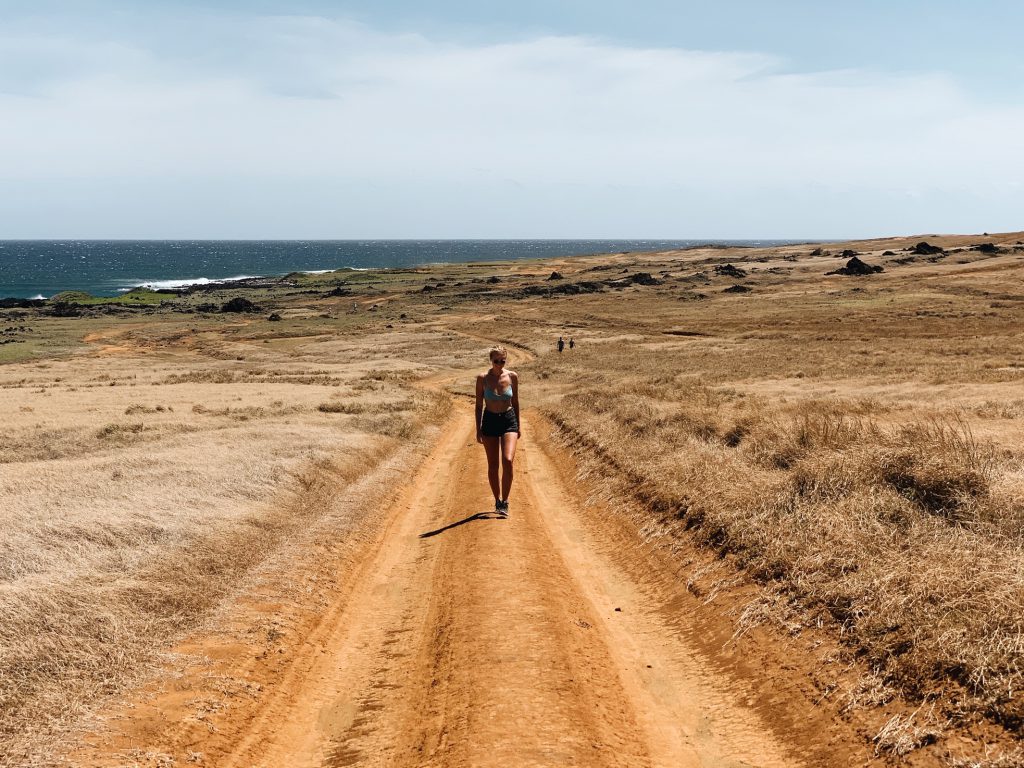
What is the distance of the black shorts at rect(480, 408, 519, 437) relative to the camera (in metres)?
11.5

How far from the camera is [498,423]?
1150cm

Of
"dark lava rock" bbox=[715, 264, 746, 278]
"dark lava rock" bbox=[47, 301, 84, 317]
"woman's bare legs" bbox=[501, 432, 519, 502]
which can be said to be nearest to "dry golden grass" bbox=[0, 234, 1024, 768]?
"woman's bare legs" bbox=[501, 432, 519, 502]

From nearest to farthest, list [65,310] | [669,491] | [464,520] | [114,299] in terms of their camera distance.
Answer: [669,491] < [464,520] < [65,310] < [114,299]

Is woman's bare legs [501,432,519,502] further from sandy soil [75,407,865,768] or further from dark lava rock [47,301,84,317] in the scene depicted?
dark lava rock [47,301,84,317]

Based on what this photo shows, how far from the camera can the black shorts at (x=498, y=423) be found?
11.5 metres

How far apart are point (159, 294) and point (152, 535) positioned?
378ft

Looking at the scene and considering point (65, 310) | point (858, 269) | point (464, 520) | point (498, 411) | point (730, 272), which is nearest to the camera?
point (498, 411)

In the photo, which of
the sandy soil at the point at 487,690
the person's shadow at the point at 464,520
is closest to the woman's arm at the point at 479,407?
the person's shadow at the point at 464,520

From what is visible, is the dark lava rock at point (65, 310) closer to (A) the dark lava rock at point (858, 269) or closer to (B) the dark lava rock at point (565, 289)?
(B) the dark lava rock at point (565, 289)

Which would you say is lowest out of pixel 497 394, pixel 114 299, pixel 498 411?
pixel 498 411

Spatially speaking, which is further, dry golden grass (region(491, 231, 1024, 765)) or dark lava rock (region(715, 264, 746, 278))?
dark lava rock (region(715, 264, 746, 278))

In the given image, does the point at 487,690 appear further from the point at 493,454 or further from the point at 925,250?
the point at 925,250

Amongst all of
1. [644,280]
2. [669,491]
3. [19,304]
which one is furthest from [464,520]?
[19,304]

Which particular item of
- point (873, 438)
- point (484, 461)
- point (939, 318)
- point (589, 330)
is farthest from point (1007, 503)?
point (589, 330)
